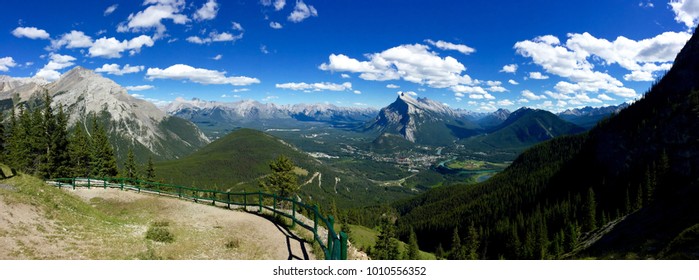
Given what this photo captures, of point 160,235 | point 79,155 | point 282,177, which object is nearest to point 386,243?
point 282,177

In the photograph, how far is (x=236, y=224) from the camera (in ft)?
70.5

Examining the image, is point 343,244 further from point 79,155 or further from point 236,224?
point 79,155

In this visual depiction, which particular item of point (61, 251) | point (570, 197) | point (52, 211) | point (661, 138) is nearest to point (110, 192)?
point (52, 211)

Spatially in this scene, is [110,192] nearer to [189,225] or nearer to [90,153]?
[189,225]

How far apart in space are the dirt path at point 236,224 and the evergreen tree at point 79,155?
1983 inches

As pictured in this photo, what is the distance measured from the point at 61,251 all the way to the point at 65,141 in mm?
69226

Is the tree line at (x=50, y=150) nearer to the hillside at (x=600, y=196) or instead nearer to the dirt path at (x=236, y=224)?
the dirt path at (x=236, y=224)

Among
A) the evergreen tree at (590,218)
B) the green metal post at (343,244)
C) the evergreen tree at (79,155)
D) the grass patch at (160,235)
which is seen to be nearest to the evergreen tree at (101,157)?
the evergreen tree at (79,155)

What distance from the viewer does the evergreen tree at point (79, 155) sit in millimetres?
69000

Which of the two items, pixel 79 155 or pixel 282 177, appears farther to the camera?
pixel 79 155

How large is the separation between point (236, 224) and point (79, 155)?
220 feet

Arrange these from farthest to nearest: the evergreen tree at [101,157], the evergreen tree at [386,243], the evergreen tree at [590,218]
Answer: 1. the evergreen tree at [590,218]
2. the evergreen tree at [386,243]
3. the evergreen tree at [101,157]

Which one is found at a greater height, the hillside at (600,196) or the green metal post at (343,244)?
the green metal post at (343,244)

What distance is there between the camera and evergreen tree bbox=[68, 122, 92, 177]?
226 ft
